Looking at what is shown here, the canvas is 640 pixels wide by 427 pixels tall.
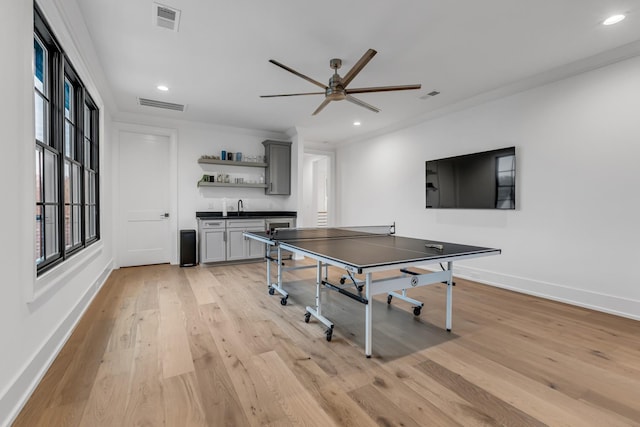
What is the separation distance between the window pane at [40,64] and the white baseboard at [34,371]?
187 centimetres

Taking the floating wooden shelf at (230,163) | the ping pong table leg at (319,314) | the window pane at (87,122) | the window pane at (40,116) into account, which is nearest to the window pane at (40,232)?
the window pane at (40,116)

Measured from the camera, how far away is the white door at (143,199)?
207 inches

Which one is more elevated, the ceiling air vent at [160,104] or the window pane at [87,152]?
the ceiling air vent at [160,104]

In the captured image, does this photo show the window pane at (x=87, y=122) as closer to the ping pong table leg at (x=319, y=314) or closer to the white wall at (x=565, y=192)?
the ping pong table leg at (x=319, y=314)

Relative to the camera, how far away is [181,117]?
213 inches

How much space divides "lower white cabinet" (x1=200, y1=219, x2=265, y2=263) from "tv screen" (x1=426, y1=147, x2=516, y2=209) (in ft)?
10.9

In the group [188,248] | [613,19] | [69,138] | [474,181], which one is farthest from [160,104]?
[613,19]

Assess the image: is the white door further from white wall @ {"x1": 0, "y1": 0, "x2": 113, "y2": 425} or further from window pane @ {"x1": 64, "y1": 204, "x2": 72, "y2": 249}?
white wall @ {"x1": 0, "y1": 0, "x2": 113, "y2": 425}

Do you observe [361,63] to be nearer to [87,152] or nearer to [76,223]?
[76,223]

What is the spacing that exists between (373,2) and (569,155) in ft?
9.43

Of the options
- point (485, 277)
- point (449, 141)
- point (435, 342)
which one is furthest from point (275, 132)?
point (435, 342)

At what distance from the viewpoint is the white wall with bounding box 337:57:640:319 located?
3.00 meters

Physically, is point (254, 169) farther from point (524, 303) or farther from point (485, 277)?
point (524, 303)

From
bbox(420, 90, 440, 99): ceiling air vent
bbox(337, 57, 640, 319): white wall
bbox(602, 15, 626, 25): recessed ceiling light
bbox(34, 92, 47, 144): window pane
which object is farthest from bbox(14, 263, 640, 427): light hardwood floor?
bbox(420, 90, 440, 99): ceiling air vent
